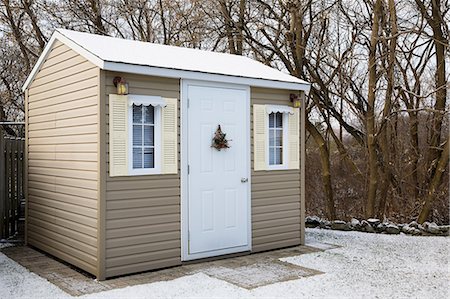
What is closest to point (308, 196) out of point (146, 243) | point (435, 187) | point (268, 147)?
point (435, 187)

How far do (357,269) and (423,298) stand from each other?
101 cm

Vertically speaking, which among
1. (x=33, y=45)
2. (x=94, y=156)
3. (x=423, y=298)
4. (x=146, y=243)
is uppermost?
(x=33, y=45)

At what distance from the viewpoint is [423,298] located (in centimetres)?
421

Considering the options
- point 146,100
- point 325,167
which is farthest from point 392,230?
point 146,100

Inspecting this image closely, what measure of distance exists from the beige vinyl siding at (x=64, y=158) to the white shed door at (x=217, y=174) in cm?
108

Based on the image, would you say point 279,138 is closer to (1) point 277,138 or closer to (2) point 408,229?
(1) point 277,138

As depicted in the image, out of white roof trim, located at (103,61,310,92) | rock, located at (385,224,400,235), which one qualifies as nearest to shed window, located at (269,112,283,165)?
white roof trim, located at (103,61,310,92)

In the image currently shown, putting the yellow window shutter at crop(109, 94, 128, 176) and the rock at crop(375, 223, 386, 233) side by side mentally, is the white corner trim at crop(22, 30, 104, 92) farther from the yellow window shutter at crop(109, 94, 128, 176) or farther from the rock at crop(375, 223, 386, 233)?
the rock at crop(375, 223, 386, 233)

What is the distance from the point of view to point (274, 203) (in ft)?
20.1

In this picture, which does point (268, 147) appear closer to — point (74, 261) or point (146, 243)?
point (146, 243)

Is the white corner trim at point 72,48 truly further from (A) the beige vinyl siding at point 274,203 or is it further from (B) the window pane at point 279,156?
(B) the window pane at point 279,156

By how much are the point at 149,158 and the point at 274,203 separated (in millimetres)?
1876

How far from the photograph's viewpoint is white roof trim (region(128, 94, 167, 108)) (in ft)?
16.0

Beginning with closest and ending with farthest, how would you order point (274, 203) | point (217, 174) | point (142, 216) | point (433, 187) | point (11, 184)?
point (142, 216) < point (217, 174) < point (274, 203) < point (11, 184) < point (433, 187)
